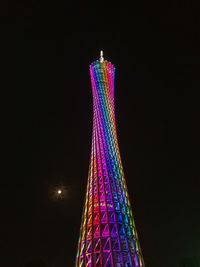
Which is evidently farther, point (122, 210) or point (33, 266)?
point (33, 266)

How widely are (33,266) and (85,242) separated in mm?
12236

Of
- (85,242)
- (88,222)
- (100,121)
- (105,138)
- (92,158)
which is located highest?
(100,121)

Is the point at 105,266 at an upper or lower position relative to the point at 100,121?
lower

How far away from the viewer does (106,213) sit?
88.2ft

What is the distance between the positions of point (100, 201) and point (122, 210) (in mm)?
1970

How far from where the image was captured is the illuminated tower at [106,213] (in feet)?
80.8

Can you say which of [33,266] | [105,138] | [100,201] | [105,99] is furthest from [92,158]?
[33,266]

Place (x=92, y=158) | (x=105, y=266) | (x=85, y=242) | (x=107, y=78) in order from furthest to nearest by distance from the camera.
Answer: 1. (x=107, y=78)
2. (x=92, y=158)
3. (x=85, y=242)
4. (x=105, y=266)

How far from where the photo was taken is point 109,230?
84.8 feet

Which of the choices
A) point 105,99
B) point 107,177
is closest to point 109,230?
point 107,177

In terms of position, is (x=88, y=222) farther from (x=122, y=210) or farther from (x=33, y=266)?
(x=33, y=266)

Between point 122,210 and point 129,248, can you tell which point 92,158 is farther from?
point 129,248

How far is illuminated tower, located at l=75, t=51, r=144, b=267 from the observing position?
2462 cm

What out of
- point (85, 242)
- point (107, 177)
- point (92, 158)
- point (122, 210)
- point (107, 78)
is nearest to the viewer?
point (85, 242)
